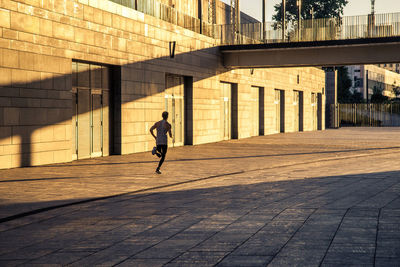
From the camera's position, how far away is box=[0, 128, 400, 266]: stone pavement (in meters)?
6.02

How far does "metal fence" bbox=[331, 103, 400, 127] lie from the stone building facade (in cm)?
3308

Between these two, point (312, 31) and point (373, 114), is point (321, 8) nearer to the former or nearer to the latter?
point (373, 114)

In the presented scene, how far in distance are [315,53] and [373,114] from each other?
3679cm

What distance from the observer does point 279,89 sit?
43.1 metres

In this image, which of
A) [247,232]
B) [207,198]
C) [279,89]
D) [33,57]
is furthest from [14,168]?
[279,89]

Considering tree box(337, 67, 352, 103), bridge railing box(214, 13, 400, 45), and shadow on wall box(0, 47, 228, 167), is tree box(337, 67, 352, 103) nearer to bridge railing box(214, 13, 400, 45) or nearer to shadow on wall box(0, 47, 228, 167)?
bridge railing box(214, 13, 400, 45)

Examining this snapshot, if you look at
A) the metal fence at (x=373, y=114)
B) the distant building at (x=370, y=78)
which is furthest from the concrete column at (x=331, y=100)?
the distant building at (x=370, y=78)

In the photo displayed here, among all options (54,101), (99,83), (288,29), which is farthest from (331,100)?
(54,101)

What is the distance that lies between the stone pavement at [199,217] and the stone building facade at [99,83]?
226cm

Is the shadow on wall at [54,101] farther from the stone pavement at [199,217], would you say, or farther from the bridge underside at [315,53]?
the bridge underside at [315,53]

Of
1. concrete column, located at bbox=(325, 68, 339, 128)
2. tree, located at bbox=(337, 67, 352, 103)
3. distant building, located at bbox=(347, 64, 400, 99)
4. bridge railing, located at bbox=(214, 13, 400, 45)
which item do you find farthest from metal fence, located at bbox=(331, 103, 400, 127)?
distant building, located at bbox=(347, 64, 400, 99)

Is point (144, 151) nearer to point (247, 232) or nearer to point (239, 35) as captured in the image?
point (239, 35)

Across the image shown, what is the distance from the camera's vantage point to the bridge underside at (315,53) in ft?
92.1

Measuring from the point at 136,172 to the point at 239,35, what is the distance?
19410 millimetres
